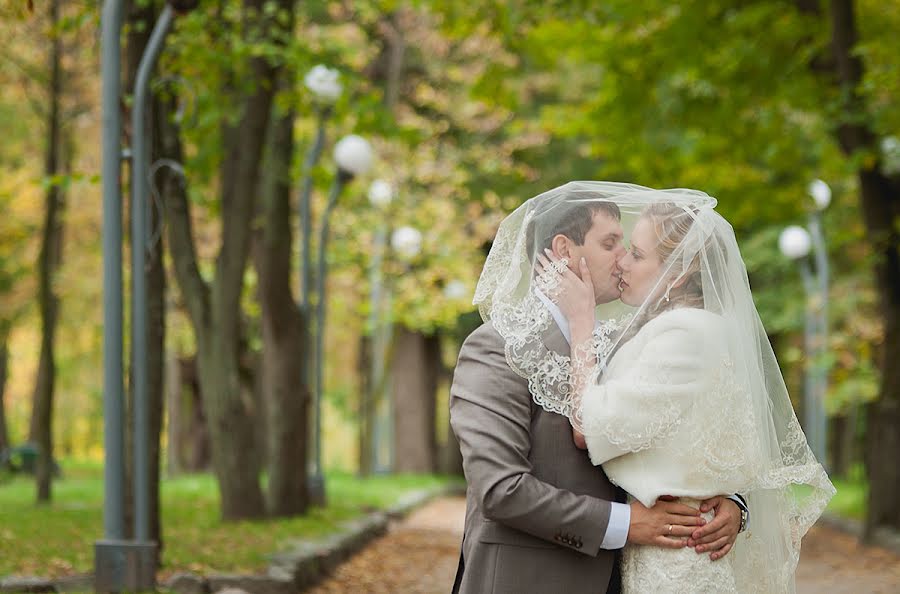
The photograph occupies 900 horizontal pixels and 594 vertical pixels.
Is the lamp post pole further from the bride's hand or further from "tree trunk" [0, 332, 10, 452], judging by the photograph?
the bride's hand

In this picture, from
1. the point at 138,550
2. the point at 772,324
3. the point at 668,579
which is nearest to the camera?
the point at 668,579

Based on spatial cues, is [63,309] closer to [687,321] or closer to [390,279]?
[390,279]

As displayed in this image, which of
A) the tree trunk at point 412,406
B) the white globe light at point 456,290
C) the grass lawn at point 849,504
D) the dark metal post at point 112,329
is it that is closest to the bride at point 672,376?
the dark metal post at point 112,329

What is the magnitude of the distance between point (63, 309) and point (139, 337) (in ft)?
66.3

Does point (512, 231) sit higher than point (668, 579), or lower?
higher

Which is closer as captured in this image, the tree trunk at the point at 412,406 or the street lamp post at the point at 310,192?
the street lamp post at the point at 310,192

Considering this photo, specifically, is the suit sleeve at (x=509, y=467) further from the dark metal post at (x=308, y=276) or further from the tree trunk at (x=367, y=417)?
the tree trunk at (x=367, y=417)

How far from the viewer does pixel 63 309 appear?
92.8 feet

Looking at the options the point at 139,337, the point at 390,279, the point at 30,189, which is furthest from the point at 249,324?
the point at 139,337

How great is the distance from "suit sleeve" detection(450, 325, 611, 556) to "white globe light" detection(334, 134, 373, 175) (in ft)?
37.9

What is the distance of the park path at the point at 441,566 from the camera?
11.5m

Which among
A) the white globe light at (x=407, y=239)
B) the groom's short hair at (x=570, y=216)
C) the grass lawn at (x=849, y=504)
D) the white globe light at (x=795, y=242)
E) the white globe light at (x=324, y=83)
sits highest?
the white globe light at (x=324, y=83)

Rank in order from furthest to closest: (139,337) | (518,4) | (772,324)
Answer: (772,324) → (518,4) → (139,337)

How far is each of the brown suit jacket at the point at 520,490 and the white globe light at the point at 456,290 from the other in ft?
70.4
